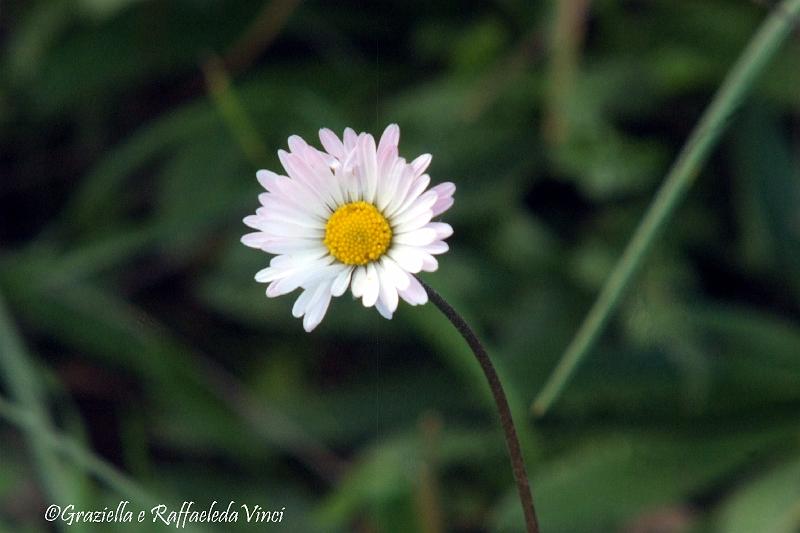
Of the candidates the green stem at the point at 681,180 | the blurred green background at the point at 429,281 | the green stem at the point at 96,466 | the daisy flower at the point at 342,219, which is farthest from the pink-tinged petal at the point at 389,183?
the blurred green background at the point at 429,281

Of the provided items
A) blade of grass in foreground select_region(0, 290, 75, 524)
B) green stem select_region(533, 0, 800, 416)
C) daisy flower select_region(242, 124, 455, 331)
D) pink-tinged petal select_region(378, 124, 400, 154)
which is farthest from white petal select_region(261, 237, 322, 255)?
blade of grass in foreground select_region(0, 290, 75, 524)

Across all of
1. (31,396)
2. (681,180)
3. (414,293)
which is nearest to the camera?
(414,293)

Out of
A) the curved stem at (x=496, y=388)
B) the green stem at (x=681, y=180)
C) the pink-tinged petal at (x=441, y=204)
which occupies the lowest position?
the curved stem at (x=496, y=388)

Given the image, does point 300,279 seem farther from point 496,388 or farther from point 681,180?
point 681,180

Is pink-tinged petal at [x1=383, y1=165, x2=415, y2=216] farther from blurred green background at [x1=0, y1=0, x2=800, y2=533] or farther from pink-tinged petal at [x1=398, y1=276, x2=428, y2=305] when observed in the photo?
blurred green background at [x1=0, y1=0, x2=800, y2=533]

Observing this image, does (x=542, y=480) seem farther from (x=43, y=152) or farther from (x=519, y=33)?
(x=43, y=152)

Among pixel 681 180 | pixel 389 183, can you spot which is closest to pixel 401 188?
pixel 389 183

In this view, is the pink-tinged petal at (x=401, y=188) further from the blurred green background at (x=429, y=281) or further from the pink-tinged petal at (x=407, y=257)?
the blurred green background at (x=429, y=281)
